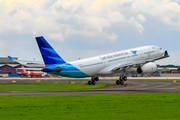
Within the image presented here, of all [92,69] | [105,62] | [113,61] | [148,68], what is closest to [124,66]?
[113,61]

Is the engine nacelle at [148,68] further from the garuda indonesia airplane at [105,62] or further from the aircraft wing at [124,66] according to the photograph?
the aircraft wing at [124,66]

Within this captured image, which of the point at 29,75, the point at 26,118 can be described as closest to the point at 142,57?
the point at 26,118

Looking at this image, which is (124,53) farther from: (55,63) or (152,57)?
(55,63)

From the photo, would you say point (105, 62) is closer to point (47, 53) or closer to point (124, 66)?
point (124, 66)

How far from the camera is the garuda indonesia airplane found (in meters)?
51.3

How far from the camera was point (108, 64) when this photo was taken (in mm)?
58906

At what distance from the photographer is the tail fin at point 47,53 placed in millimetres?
50781

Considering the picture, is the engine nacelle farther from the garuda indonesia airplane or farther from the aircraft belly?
the aircraft belly

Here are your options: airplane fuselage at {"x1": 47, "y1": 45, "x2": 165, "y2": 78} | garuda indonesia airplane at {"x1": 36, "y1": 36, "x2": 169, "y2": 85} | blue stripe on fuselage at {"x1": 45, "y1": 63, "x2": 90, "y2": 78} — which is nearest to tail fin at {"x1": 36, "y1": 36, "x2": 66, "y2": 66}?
garuda indonesia airplane at {"x1": 36, "y1": 36, "x2": 169, "y2": 85}

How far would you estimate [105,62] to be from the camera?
58469 millimetres

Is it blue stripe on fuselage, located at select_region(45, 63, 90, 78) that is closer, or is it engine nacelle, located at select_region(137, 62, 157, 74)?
blue stripe on fuselage, located at select_region(45, 63, 90, 78)

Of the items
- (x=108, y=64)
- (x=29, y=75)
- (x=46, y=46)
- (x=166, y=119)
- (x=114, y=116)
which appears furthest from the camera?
(x=29, y=75)

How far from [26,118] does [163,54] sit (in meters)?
50.2

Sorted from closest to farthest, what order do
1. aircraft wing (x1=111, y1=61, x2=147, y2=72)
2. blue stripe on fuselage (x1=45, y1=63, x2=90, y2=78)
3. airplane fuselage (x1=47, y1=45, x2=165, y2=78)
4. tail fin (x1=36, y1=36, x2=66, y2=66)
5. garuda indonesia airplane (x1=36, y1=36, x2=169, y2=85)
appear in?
tail fin (x1=36, y1=36, x2=66, y2=66)
garuda indonesia airplane (x1=36, y1=36, x2=169, y2=85)
blue stripe on fuselage (x1=45, y1=63, x2=90, y2=78)
airplane fuselage (x1=47, y1=45, x2=165, y2=78)
aircraft wing (x1=111, y1=61, x2=147, y2=72)
